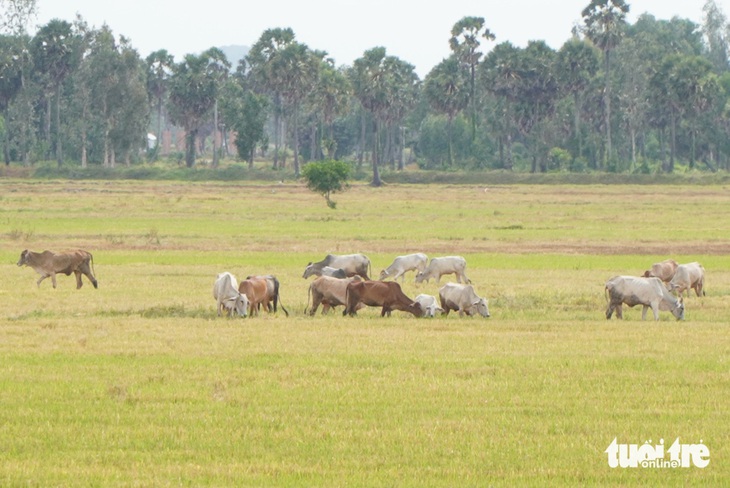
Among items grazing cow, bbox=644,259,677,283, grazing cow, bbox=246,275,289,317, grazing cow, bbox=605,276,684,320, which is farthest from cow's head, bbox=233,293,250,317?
grazing cow, bbox=644,259,677,283

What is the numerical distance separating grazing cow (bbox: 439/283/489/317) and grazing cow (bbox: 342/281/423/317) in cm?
66

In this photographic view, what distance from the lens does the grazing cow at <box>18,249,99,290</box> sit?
2977cm

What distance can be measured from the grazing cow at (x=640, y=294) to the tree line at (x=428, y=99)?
79.6 meters

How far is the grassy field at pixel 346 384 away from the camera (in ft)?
38.5

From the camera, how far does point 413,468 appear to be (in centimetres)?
1162

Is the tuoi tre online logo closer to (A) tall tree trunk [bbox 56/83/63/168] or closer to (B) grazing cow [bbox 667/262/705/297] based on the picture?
(B) grazing cow [bbox 667/262/705/297]

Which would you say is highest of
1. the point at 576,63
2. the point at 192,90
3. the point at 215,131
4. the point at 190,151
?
the point at 576,63

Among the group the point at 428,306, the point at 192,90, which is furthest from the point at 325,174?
the point at 192,90

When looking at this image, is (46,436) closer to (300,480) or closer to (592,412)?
(300,480)

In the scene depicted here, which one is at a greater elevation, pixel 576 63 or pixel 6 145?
pixel 576 63

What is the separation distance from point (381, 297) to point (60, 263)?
9.84 m

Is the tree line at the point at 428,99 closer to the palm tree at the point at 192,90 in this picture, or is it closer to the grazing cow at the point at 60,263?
the palm tree at the point at 192,90

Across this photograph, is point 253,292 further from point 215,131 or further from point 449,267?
point 215,131

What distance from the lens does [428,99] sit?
381 ft
